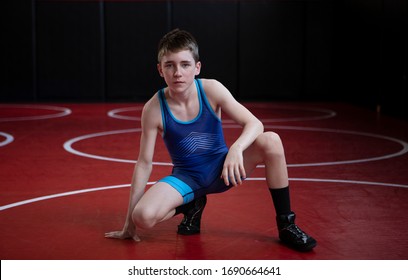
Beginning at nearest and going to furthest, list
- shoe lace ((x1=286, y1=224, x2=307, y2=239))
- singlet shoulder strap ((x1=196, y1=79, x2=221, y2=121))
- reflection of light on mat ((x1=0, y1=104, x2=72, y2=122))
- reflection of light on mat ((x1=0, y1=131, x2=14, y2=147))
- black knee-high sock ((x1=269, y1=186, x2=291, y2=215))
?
shoe lace ((x1=286, y1=224, x2=307, y2=239)), black knee-high sock ((x1=269, y1=186, x2=291, y2=215)), singlet shoulder strap ((x1=196, y1=79, x2=221, y2=121)), reflection of light on mat ((x1=0, y1=131, x2=14, y2=147)), reflection of light on mat ((x1=0, y1=104, x2=72, y2=122))

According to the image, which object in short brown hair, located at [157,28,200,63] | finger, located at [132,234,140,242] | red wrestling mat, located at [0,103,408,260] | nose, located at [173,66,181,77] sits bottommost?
red wrestling mat, located at [0,103,408,260]

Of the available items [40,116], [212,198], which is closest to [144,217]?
[212,198]

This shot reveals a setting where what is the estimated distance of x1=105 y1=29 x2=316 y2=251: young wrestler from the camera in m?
3.58

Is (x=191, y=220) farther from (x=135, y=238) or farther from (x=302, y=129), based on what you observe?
(x=302, y=129)

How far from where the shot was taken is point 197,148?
3758mm

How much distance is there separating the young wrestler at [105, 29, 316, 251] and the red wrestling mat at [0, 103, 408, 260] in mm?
145

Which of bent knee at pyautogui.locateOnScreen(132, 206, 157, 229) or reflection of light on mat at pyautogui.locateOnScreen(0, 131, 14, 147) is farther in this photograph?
reflection of light on mat at pyautogui.locateOnScreen(0, 131, 14, 147)

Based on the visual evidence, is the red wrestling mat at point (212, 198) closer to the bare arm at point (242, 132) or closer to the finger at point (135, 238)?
the finger at point (135, 238)

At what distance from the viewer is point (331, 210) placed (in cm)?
433

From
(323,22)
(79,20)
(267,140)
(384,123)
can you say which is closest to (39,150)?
(267,140)

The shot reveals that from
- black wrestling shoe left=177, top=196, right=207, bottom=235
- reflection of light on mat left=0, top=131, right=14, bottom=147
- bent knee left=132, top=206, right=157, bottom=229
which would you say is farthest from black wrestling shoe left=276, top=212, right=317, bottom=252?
reflection of light on mat left=0, top=131, right=14, bottom=147

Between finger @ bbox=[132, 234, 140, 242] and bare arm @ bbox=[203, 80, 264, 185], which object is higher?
bare arm @ bbox=[203, 80, 264, 185]

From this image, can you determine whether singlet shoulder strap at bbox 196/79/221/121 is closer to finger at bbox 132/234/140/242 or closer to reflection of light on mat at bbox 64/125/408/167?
finger at bbox 132/234/140/242

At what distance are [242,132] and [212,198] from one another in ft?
3.93
